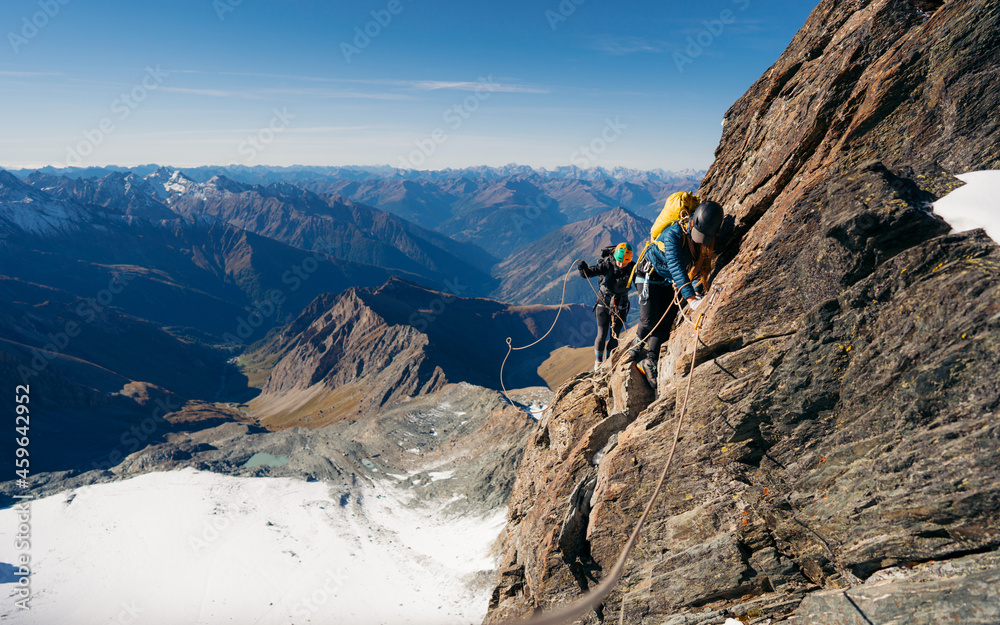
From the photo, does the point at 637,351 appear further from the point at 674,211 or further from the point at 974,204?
the point at 974,204

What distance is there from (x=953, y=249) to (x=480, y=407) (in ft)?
328

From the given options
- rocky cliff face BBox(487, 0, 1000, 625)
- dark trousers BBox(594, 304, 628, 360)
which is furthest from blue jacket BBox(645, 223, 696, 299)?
dark trousers BBox(594, 304, 628, 360)

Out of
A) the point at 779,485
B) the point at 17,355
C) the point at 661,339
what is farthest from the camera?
the point at 17,355

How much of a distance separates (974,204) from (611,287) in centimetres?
1010

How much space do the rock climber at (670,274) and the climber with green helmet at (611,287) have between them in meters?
2.67

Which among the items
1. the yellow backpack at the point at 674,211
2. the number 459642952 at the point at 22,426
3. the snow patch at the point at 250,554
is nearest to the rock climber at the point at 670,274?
the yellow backpack at the point at 674,211

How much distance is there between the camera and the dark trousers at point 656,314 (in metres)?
13.7

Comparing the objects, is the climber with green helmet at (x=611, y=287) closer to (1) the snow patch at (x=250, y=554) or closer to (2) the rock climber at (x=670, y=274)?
(2) the rock climber at (x=670, y=274)

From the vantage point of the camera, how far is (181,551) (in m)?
71.4

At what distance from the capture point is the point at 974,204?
868cm

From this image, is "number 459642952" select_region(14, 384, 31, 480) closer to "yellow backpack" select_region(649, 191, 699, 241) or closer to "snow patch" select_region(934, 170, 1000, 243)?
"yellow backpack" select_region(649, 191, 699, 241)

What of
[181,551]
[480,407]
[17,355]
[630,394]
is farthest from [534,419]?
[17,355]

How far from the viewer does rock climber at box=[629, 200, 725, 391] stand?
38.1ft

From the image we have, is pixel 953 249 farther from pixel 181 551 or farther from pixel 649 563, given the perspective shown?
pixel 181 551
